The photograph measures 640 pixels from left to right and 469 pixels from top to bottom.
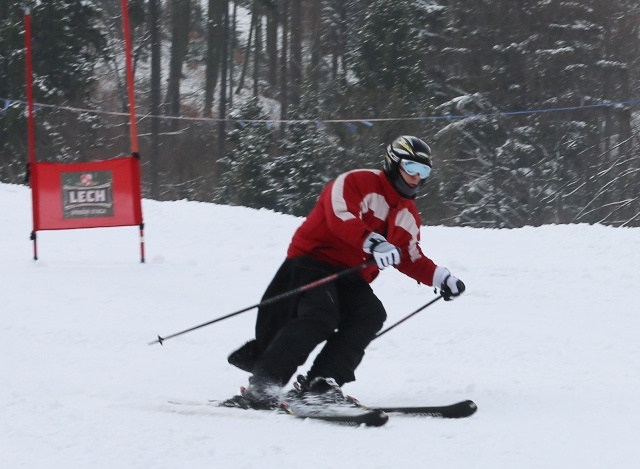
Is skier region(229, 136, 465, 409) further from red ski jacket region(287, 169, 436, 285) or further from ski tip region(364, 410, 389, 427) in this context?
ski tip region(364, 410, 389, 427)

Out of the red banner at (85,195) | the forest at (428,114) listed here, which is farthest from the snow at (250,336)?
the forest at (428,114)

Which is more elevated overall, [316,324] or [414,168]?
[414,168]

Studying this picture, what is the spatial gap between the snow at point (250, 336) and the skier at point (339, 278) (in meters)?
0.28

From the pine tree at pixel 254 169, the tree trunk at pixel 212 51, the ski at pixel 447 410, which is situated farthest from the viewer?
the tree trunk at pixel 212 51

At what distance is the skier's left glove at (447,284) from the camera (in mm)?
4895

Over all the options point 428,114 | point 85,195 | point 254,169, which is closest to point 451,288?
point 85,195

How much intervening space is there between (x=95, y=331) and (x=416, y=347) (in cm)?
228

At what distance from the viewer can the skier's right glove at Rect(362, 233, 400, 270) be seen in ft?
14.7

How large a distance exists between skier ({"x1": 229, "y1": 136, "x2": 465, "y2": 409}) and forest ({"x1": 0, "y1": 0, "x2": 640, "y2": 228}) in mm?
22155

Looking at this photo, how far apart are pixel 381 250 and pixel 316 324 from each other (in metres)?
0.47

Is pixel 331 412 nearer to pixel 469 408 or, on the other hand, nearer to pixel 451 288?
pixel 469 408

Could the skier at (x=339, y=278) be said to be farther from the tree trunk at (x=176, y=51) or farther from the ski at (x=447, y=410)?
the tree trunk at (x=176, y=51)

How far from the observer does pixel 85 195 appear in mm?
10219

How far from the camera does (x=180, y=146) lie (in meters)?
37.0
